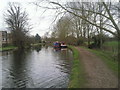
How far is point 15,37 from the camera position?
39.3 m

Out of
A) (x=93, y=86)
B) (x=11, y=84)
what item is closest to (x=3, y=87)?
(x=11, y=84)

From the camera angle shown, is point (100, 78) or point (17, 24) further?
point (17, 24)

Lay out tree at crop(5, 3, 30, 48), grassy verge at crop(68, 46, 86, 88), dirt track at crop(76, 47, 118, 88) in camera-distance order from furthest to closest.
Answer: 1. tree at crop(5, 3, 30, 48)
2. grassy verge at crop(68, 46, 86, 88)
3. dirt track at crop(76, 47, 118, 88)

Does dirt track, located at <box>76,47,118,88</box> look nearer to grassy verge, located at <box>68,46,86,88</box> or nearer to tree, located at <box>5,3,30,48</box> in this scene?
grassy verge, located at <box>68,46,86,88</box>

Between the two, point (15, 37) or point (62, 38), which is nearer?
point (15, 37)

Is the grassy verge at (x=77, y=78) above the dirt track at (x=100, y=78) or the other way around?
the other way around

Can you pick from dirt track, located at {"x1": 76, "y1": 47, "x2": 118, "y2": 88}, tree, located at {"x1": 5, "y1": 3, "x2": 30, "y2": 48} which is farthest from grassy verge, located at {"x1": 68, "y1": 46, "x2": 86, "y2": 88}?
tree, located at {"x1": 5, "y1": 3, "x2": 30, "y2": 48}

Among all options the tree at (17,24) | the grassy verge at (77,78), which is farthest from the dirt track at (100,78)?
the tree at (17,24)

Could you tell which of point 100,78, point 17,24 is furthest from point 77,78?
point 17,24

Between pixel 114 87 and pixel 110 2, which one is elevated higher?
pixel 110 2

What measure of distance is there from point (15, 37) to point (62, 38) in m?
16.5

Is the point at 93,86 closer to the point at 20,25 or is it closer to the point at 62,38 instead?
the point at 20,25

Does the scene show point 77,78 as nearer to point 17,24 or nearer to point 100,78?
point 100,78

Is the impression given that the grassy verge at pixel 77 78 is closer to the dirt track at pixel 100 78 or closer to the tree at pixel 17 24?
the dirt track at pixel 100 78
